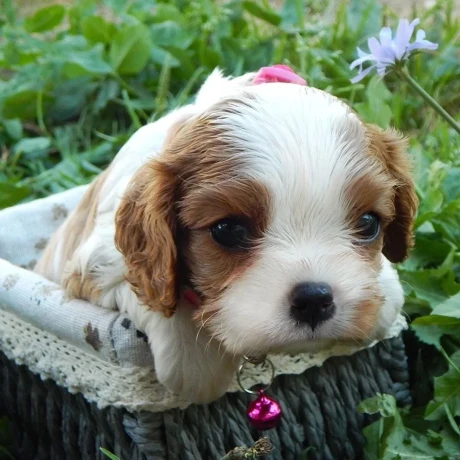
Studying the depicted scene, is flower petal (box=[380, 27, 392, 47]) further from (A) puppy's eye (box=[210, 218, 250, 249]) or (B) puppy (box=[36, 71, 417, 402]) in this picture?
(A) puppy's eye (box=[210, 218, 250, 249])

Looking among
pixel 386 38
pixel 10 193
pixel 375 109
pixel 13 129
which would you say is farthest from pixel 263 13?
pixel 386 38

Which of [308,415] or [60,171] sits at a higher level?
[308,415]

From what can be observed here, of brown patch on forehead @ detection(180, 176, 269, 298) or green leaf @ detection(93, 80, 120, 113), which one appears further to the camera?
green leaf @ detection(93, 80, 120, 113)

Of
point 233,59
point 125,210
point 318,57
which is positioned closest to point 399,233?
point 125,210

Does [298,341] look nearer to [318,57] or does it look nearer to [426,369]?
[426,369]

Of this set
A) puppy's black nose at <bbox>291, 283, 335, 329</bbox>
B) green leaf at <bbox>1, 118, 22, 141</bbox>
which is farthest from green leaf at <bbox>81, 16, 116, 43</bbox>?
puppy's black nose at <bbox>291, 283, 335, 329</bbox>

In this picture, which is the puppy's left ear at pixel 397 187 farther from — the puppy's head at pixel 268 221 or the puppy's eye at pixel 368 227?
the puppy's eye at pixel 368 227
